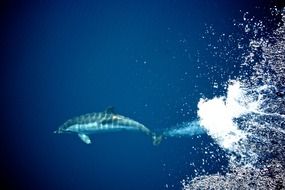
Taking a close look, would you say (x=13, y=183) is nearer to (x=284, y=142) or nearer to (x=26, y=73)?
(x=284, y=142)

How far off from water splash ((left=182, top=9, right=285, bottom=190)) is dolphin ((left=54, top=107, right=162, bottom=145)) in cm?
312

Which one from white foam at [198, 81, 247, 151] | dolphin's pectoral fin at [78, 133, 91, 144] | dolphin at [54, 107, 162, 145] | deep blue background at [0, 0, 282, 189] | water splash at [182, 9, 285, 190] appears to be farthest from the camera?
deep blue background at [0, 0, 282, 189]

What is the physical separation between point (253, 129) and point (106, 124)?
6672 mm

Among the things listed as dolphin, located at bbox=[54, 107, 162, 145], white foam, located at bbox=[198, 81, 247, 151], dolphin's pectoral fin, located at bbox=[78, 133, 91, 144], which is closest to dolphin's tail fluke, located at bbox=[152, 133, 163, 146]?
dolphin, located at bbox=[54, 107, 162, 145]

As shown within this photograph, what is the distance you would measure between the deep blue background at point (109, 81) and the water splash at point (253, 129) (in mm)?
4515

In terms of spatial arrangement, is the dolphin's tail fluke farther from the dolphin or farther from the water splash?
the water splash

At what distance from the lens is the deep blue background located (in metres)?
22.1

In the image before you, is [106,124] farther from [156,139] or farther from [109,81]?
[109,81]

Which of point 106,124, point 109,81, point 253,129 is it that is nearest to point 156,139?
point 106,124

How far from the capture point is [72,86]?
5441cm

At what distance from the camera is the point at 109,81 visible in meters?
47.9

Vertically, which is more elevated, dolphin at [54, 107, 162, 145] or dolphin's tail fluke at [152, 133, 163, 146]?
dolphin at [54, 107, 162, 145]

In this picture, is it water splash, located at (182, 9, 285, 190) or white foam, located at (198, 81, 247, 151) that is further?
white foam, located at (198, 81, 247, 151)

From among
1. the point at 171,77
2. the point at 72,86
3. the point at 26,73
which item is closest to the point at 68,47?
the point at 72,86
